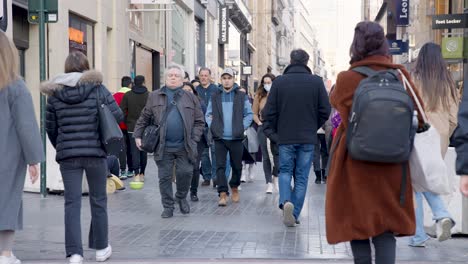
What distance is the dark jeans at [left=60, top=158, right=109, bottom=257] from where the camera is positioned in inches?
262

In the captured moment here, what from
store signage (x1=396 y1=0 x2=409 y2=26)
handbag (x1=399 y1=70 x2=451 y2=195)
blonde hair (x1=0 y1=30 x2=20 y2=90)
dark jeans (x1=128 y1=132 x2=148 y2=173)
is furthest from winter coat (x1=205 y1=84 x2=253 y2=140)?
store signage (x1=396 y1=0 x2=409 y2=26)

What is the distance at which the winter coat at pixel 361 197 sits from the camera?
4.65 metres

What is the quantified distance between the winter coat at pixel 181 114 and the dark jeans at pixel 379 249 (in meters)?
4.81

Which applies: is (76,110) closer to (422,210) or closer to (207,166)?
(422,210)

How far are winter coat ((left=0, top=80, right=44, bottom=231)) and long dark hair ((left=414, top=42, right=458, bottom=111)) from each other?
3544mm

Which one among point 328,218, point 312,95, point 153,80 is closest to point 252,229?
point 312,95

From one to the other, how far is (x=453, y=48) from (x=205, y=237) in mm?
17882

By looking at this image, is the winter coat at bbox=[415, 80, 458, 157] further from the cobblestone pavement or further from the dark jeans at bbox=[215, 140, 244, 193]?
the dark jeans at bbox=[215, 140, 244, 193]

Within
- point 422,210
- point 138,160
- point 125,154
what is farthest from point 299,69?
point 125,154

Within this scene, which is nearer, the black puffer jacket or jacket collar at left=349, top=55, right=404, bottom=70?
jacket collar at left=349, top=55, right=404, bottom=70

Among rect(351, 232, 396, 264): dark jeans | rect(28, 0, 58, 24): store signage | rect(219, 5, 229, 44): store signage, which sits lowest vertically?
rect(351, 232, 396, 264): dark jeans

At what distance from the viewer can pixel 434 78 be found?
7375mm

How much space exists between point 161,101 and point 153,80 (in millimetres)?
19877

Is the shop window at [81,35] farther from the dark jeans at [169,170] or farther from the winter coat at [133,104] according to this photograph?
the dark jeans at [169,170]
